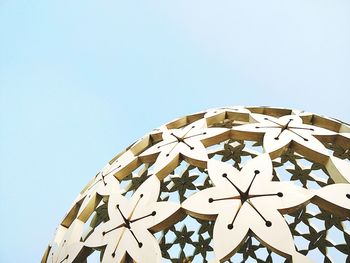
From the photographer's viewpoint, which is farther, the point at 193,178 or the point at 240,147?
the point at 193,178

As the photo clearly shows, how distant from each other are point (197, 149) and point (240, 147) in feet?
6.80

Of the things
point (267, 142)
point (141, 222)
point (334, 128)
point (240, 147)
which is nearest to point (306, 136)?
point (267, 142)

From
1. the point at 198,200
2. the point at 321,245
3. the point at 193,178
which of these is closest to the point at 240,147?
the point at 193,178

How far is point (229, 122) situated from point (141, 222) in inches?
61.1

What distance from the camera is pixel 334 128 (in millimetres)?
3604

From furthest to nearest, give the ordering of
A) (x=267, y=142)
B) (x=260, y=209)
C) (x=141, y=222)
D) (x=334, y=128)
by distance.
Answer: (x=334, y=128) < (x=267, y=142) < (x=141, y=222) < (x=260, y=209)

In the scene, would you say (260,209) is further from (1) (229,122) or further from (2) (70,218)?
(2) (70,218)

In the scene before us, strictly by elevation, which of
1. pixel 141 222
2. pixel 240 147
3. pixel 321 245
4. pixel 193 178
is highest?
pixel 141 222

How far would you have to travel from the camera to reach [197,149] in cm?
307

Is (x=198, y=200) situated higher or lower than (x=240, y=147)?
higher

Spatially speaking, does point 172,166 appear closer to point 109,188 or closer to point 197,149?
point 197,149

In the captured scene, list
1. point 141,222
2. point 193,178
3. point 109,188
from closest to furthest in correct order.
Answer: point 141,222
point 109,188
point 193,178

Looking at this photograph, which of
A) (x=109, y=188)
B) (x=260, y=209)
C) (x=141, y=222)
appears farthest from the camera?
(x=109, y=188)

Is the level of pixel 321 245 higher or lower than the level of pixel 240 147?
lower
